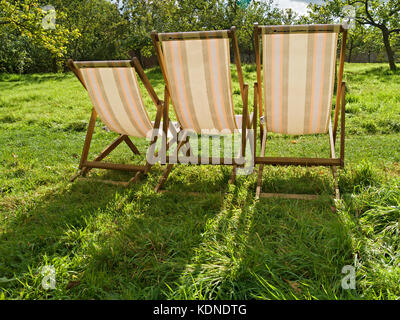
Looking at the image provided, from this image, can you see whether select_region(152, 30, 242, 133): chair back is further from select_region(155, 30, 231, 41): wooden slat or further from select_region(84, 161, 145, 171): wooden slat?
select_region(84, 161, 145, 171): wooden slat

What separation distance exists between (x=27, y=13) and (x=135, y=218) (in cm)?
856

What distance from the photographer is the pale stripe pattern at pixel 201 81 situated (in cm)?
259

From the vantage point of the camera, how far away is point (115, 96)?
3006 mm

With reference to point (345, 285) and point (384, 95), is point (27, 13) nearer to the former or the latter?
point (384, 95)

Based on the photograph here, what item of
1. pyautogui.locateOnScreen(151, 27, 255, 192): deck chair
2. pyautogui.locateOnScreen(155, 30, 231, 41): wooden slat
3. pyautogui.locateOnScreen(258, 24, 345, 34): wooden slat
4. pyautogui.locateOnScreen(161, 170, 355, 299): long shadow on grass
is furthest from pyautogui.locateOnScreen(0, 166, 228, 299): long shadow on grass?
pyautogui.locateOnScreen(258, 24, 345, 34): wooden slat

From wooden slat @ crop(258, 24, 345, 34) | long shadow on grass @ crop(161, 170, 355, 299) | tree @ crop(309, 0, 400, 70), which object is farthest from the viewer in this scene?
tree @ crop(309, 0, 400, 70)

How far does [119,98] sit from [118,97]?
13mm

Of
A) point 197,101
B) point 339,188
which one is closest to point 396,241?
point 339,188

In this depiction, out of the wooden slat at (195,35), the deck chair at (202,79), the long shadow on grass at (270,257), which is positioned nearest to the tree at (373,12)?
the deck chair at (202,79)

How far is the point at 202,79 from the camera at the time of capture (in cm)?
277

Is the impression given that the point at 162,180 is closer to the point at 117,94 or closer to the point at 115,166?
the point at 115,166

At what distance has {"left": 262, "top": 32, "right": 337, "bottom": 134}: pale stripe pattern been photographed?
2.49 meters

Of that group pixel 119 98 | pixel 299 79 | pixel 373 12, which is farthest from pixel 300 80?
pixel 373 12
